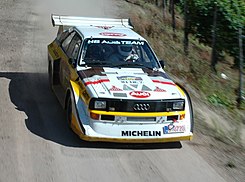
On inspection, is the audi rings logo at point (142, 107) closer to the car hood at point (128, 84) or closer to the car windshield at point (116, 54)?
the car hood at point (128, 84)

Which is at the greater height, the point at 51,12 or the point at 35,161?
the point at 35,161

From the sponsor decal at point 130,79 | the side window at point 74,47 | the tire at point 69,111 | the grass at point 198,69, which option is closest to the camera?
the sponsor decal at point 130,79

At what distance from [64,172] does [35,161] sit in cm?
54

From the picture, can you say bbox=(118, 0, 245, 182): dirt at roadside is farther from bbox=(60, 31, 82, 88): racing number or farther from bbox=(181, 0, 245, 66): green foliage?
Answer: bbox=(181, 0, 245, 66): green foliage

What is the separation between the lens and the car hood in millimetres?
8773

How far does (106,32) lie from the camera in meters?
10.8

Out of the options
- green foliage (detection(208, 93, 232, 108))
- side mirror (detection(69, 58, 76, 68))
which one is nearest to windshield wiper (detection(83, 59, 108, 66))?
side mirror (detection(69, 58, 76, 68))

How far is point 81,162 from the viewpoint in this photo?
805 cm

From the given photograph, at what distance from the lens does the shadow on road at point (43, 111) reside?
897cm

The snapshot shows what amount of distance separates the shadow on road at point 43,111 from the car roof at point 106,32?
140 centimetres

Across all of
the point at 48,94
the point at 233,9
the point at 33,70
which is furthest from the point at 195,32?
the point at 48,94

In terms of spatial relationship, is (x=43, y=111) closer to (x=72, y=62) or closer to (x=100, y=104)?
(x=72, y=62)

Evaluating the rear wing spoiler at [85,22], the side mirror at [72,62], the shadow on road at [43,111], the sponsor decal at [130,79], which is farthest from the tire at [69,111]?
the rear wing spoiler at [85,22]

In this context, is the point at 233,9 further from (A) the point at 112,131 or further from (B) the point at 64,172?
(B) the point at 64,172
